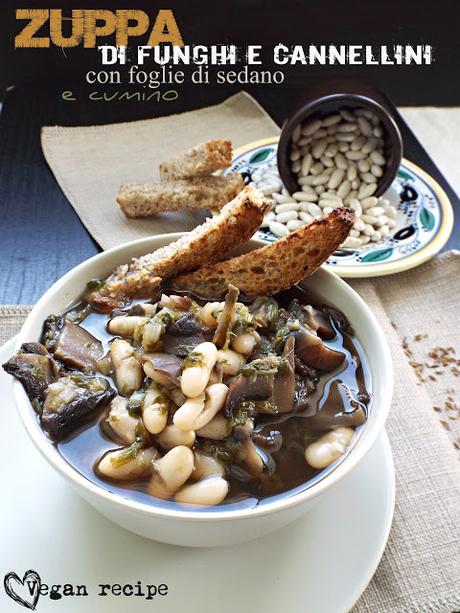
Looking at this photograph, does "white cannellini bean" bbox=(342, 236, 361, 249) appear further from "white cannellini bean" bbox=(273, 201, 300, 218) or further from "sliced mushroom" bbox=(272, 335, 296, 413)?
"sliced mushroom" bbox=(272, 335, 296, 413)

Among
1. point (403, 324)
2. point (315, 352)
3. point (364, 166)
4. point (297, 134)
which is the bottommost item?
point (403, 324)

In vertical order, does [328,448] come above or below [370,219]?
above

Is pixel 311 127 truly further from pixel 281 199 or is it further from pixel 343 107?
pixel 281 199

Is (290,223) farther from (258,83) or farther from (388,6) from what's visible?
(388,6)

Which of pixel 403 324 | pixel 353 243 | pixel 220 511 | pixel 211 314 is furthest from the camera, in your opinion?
pixel 353 243

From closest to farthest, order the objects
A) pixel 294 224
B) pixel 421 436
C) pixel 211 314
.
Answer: pixel 211 314 < pixel 421 436 < pixel 294 224

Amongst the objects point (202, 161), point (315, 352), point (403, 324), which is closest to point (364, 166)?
point (202, 161)

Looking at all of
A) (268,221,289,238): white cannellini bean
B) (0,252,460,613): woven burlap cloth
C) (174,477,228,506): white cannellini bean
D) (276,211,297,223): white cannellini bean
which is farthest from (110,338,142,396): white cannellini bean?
(276,211,297,223): white cannellini bean

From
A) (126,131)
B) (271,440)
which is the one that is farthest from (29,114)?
(271,440)
